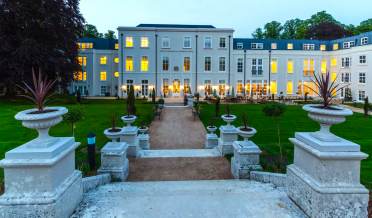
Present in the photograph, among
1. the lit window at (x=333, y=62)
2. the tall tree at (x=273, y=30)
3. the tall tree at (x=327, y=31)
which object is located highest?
the tall tree at (x=273, y=30)

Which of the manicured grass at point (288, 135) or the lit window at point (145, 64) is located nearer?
the manicured grass at point (288, 135)

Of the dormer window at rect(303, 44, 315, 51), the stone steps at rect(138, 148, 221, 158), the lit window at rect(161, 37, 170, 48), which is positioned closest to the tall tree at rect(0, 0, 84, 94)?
the lit window at rect(161, 37, 170, 48)

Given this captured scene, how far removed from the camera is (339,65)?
133ft

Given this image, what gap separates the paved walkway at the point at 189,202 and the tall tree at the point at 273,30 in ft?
220

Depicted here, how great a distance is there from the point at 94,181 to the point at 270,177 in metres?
A: 3.66

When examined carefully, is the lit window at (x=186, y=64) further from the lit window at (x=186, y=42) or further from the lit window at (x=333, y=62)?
the lit window at (x=333, y=62)

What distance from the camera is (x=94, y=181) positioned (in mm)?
5918

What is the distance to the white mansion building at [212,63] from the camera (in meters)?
37.9

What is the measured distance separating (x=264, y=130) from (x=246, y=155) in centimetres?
808

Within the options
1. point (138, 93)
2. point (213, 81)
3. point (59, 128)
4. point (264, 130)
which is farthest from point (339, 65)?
point (59, 128)

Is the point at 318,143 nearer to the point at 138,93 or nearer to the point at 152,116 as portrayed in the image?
the point at 152,116

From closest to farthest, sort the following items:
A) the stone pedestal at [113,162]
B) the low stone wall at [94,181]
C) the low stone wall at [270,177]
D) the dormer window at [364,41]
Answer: the low stone wall at [94,181]
the low stone wall at [270,177]
the stone pedestal at [113,162]
the dormer window at [364,41]

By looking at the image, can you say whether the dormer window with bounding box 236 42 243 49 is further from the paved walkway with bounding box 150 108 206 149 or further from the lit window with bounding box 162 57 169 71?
the paved walkway with bounding box 150 108 206 149

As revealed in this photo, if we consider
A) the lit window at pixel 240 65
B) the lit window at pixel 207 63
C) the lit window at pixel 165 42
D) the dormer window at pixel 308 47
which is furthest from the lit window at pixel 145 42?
the dormer window at pixel 308 47
